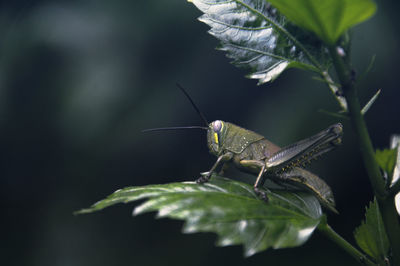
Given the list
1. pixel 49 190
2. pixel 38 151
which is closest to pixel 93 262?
pixel 49 190

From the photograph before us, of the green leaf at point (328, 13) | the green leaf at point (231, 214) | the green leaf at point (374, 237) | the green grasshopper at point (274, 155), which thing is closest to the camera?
the green leaf at point (328, 13)

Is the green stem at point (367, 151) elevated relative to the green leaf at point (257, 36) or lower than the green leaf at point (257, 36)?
lower

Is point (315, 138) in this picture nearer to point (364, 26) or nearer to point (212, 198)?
point (212, 198)

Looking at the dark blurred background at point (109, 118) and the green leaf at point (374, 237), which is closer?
the green leaf at point (374, 237)

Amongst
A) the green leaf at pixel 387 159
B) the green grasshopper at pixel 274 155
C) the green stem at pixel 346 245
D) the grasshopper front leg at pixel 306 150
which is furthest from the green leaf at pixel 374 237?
the grasshopper front leg at pixel 306 150

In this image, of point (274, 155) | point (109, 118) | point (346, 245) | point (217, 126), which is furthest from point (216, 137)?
point (109, 118)

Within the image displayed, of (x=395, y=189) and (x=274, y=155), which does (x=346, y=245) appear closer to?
(x=395, y=189)

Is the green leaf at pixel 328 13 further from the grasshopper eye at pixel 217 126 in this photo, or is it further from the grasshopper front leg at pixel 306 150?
the grasshopper eye at pixel 217 126
